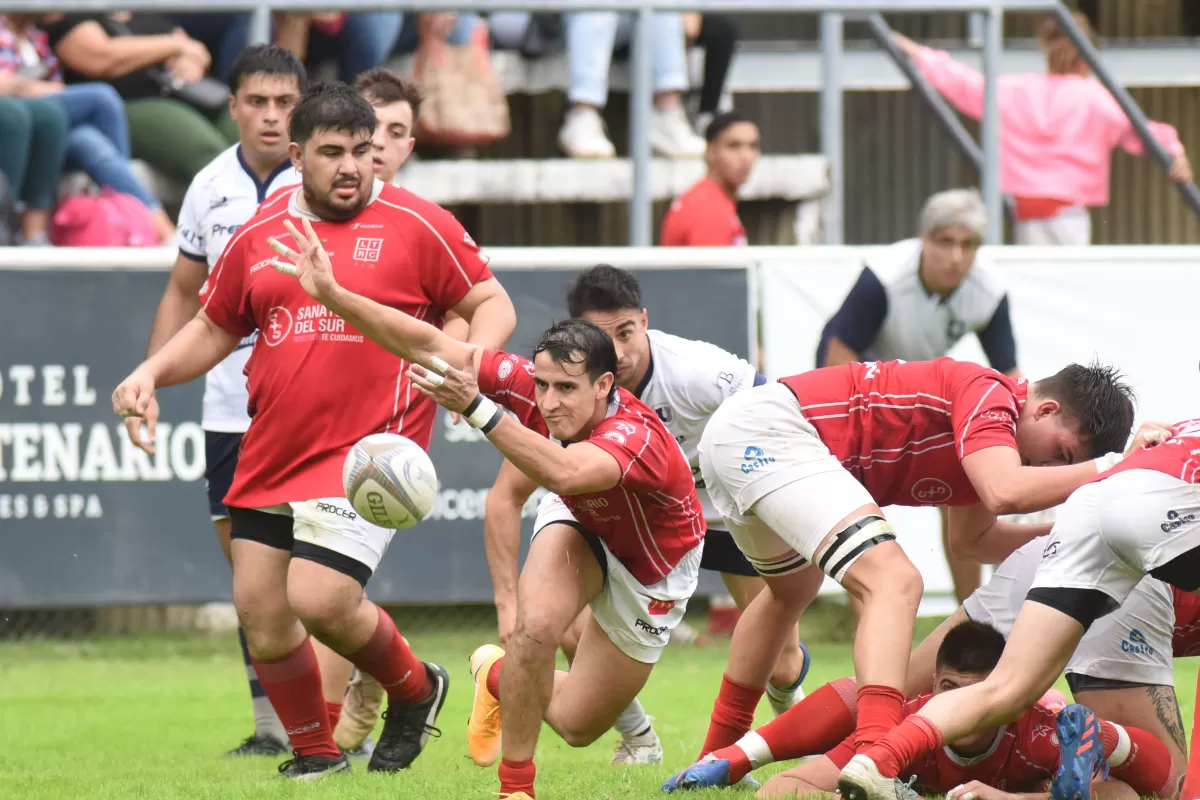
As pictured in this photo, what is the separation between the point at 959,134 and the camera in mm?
11898

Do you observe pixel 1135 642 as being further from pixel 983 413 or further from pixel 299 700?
pixel 299 700

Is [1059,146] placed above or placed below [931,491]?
above

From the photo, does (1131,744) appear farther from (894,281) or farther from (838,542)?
(894,281)

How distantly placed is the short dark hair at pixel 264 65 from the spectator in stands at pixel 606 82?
12.4ft

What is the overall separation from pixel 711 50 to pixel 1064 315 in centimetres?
313

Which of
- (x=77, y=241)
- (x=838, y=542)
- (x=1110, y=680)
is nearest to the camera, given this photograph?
(x=838, y=542)

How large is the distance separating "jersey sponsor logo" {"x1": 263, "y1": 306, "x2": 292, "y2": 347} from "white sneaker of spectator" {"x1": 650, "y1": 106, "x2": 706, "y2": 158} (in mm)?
5660

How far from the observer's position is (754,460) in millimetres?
5852

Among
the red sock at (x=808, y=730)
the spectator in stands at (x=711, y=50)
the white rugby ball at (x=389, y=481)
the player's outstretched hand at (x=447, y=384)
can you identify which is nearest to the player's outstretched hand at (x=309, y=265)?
the white rugby ball at (x=389, y=481)

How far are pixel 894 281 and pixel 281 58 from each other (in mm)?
3240

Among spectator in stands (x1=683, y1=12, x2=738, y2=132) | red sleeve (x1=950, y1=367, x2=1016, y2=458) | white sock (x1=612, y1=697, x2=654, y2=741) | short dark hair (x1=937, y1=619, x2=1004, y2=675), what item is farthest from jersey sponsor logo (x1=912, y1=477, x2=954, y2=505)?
spectator in stands (x1=683, y1=12, x2=738, y2=132)

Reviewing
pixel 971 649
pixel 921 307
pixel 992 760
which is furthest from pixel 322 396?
pixel 921 307

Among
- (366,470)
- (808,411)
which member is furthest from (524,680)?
(808,411)

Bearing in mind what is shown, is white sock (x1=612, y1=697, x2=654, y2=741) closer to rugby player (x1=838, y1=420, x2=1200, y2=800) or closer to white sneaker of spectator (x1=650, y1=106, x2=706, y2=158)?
rugby player (x1=838, y1=420, x2=1200, y2=800)
